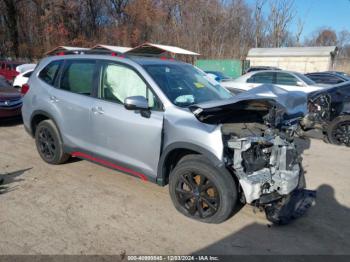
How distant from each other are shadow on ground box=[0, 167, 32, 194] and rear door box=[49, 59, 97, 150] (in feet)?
3.14

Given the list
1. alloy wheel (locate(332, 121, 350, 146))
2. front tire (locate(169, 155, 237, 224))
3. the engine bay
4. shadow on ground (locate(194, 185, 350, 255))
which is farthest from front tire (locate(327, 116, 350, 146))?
front tire (locate(169, 155, 237, 224))

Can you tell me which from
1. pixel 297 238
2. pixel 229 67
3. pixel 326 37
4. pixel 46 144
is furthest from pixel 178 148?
pixel 326 37

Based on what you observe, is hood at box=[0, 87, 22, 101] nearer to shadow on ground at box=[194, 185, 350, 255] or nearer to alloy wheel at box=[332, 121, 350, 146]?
shadow on ground at box=[194, 185, 350, 255]

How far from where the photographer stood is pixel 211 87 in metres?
4.68

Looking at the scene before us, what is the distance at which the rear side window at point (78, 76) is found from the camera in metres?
4.62

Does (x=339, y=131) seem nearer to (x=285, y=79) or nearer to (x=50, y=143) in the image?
(x=285, y=79)

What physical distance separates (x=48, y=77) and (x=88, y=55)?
98 cm

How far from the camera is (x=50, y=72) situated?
5320mm


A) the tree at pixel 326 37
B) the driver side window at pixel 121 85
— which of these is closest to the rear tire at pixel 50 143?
the driver side window at pixel 121 85

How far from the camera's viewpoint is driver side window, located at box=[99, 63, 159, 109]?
13.2 ft

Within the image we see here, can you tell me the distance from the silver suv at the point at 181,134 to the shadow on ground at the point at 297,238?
0.59ft

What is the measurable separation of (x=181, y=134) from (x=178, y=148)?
19 cm

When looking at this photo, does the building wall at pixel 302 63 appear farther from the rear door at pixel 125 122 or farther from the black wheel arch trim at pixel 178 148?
the black wheel arch trim at pixel 178 148

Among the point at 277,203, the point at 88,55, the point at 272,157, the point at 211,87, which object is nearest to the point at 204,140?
the point at 272,157
